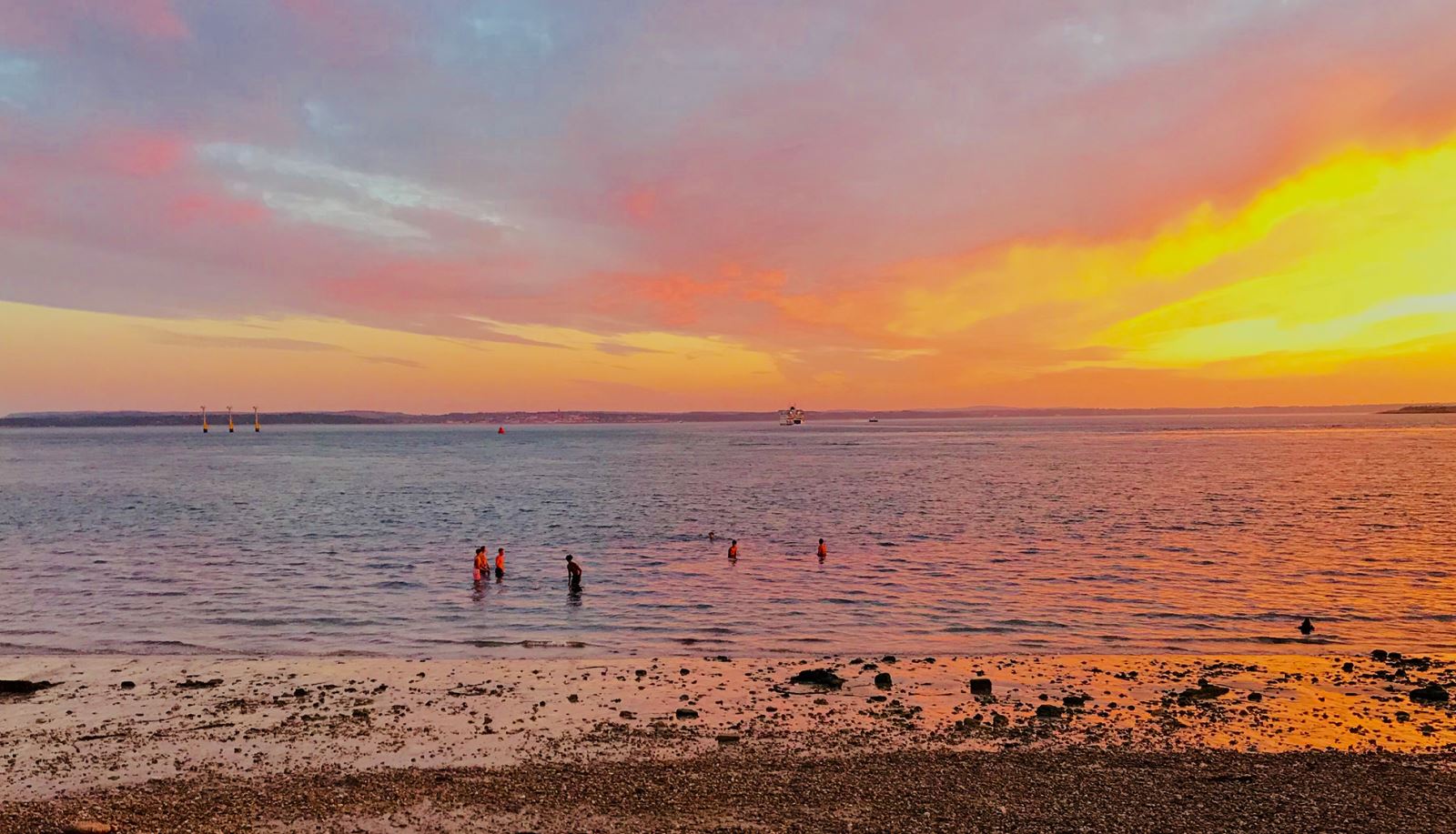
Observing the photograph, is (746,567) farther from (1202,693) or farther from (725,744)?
(725,744)

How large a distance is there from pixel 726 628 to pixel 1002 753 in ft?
43.0

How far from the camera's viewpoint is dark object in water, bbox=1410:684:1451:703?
1870 cm

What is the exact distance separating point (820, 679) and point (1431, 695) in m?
13.3

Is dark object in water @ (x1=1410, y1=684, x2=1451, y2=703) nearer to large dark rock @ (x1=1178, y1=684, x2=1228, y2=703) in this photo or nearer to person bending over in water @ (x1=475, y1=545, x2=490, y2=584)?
large dark rock @ (x1=1178, y1=684, x2=1228, y2=703)

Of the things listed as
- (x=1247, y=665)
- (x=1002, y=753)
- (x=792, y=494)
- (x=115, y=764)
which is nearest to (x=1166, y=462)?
(x=792, y=494)

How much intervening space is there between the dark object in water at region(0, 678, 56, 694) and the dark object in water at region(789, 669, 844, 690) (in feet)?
59.1

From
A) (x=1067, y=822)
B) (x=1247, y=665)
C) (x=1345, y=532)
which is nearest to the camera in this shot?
(x=1067, y=822)

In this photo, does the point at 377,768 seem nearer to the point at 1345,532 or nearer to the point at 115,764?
the point at 115,764

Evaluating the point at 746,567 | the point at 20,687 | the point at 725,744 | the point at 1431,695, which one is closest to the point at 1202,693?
the point at 1431,695

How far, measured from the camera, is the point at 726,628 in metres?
27.8

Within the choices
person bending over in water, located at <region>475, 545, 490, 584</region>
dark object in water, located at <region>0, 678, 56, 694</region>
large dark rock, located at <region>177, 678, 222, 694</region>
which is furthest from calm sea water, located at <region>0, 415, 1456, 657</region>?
dark object in water, located at <region>0, 678, 56, 694</region>

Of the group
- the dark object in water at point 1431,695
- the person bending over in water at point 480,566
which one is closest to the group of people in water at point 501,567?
the person bending over in water at point 480,566

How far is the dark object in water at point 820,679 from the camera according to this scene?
2058cm

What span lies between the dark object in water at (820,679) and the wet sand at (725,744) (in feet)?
0.67
